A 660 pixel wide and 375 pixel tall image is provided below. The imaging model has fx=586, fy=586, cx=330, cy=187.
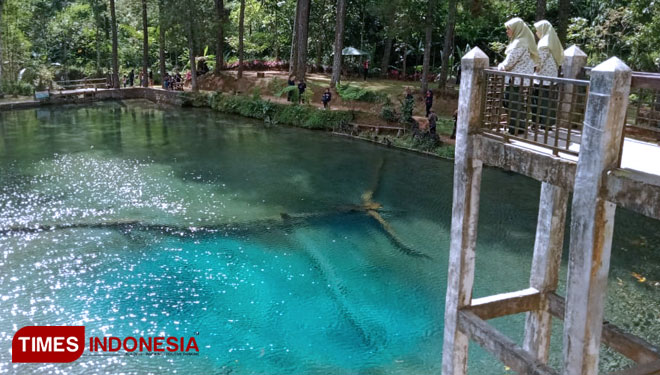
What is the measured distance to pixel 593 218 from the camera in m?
5.19

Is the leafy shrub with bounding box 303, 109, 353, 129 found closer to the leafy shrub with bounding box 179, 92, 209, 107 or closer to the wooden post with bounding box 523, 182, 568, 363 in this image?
the leafy shrub with bounding box 179, 92, 209, 107

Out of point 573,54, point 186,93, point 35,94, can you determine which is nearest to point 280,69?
point 186,93

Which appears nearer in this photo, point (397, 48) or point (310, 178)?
point (310, 178)

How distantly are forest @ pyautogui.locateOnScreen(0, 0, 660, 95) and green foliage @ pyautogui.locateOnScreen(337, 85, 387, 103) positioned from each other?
6.69ft

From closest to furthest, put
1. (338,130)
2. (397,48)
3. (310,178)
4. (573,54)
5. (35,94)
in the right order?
1. (573,54)
2. (310,178)
3. (338,130)
4. (35,94)
5. (397,48)

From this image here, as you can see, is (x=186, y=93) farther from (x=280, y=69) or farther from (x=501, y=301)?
(x=501, y=301)

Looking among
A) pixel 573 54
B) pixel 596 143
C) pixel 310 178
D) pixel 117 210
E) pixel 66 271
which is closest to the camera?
pixel 596 143

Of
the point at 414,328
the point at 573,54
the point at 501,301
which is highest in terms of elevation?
the point at 573,54

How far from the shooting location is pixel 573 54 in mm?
7551

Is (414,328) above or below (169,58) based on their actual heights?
below

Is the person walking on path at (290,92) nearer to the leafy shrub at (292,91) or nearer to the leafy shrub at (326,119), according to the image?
the leafy shrub at (292,91)

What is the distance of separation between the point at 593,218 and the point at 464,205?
1934mm

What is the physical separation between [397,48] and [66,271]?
3160 centimetres

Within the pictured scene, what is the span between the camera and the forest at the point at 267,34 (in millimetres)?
30297
